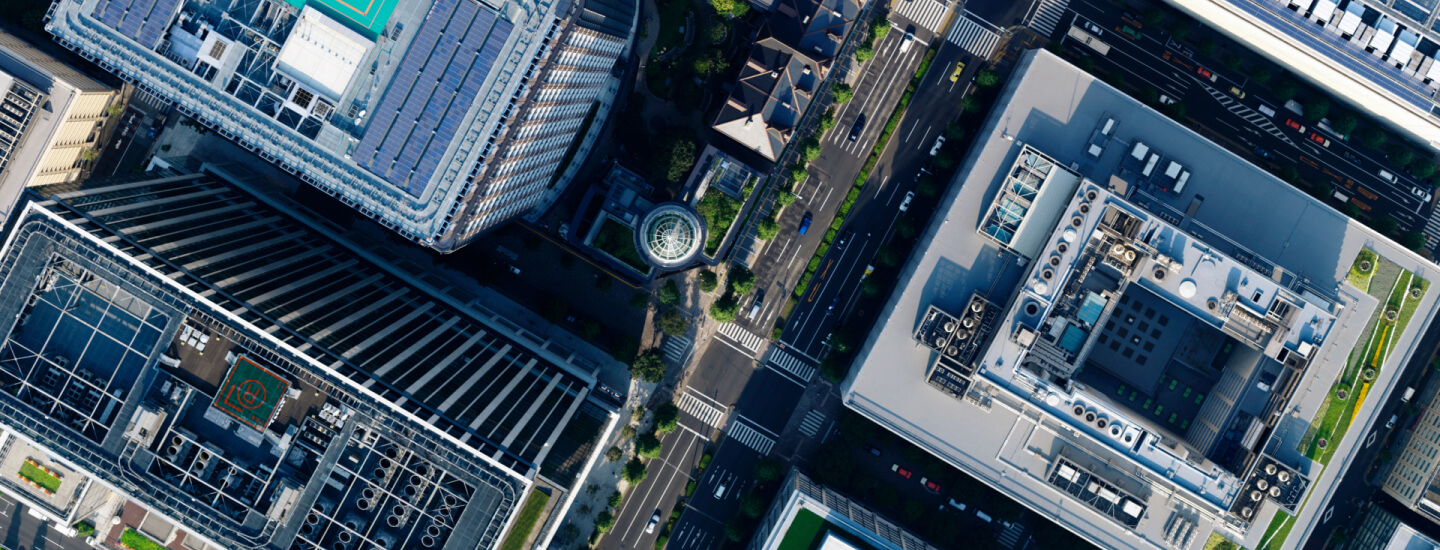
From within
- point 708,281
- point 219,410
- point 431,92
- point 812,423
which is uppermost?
point 431,92

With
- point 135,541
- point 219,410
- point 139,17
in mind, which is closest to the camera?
point 139,17

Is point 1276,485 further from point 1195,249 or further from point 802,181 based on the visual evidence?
point 802,181

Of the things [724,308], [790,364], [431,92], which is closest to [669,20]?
[724,308]

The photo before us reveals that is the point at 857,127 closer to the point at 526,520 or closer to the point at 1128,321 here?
the point at 1128,321

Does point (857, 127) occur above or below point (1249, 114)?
below

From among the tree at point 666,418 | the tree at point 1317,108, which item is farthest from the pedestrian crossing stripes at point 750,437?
the tree at point 1317,108

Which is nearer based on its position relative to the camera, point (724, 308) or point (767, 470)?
point (724, 308)

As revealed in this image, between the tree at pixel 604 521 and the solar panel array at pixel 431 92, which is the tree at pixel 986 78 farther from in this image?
the tree at pixel 604 521
